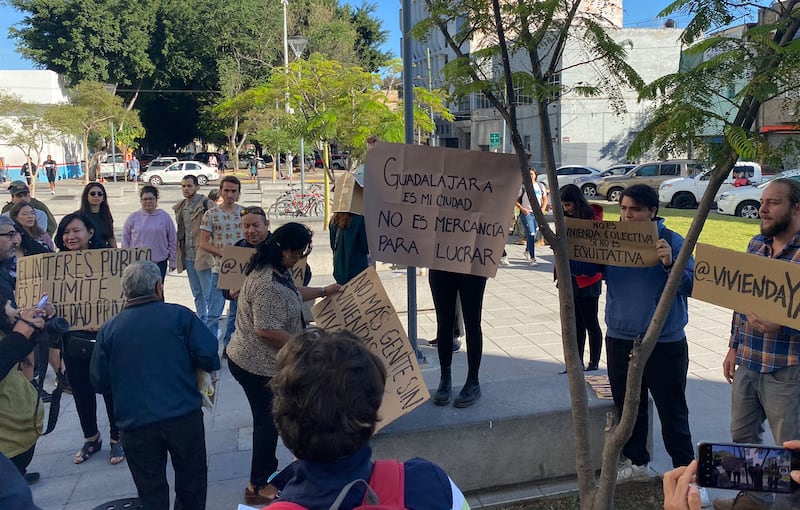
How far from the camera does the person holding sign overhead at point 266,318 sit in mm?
3695

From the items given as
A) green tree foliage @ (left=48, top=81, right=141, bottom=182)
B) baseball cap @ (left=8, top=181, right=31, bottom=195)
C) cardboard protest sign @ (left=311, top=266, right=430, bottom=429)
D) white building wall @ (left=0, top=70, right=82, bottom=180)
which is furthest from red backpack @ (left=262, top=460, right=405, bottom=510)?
white building wall @ (left=0, top=70, right=82, bottom=180)

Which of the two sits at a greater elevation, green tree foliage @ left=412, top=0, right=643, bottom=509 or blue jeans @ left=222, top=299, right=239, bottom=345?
green tree foliage @ left=412, top=0, right=643, bottom=509

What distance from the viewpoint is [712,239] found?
44.6 feet

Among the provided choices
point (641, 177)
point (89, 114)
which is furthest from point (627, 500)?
point (89, 114)

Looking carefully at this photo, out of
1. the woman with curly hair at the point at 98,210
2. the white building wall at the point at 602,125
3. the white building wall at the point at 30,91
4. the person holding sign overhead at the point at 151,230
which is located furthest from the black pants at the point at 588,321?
the white building wall at the point at 30,91

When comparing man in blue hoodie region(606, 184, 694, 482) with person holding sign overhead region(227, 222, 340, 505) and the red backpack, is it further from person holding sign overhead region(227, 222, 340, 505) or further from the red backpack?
the red backpack

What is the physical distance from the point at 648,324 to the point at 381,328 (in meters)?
1.51

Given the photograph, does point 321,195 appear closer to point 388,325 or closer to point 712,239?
point 712,239

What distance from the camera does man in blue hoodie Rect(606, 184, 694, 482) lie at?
3.73 meters

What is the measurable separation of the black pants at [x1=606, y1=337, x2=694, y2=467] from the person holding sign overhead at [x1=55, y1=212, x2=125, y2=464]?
3.30 metres

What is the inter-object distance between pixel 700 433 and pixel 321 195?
15962 mm

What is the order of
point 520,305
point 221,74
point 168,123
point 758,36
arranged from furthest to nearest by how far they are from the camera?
point 168,123 < point 221,74 < point 520,305 < point 758,36

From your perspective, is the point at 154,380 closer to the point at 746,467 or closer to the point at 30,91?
the point at 746,467

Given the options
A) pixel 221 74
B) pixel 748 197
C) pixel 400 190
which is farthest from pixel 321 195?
pixel 221 74
